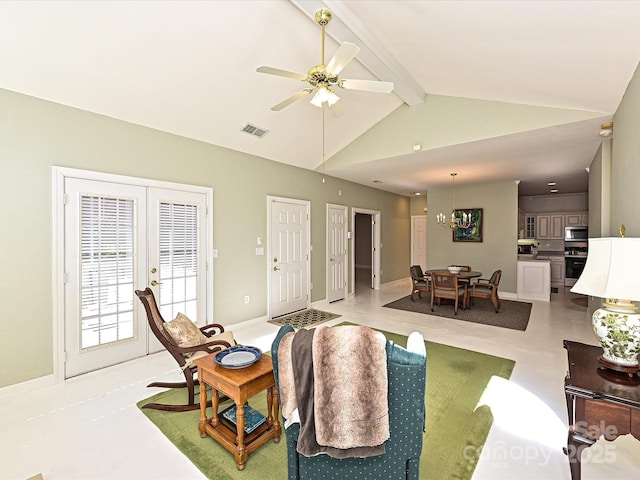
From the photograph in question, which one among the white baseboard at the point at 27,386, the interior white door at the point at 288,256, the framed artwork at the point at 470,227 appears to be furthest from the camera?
the framed artwork at the point at 470,227

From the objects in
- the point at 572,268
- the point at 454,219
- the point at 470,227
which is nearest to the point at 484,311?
the point at 454,219

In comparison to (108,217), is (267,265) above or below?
below

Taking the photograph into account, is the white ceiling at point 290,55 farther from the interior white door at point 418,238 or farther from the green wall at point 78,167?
the interior white door at point 418,238

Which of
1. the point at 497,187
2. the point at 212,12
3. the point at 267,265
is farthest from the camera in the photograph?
the point at 497,187

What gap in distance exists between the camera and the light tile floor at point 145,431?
6.07 feet

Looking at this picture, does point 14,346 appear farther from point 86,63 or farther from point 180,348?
point 86,63

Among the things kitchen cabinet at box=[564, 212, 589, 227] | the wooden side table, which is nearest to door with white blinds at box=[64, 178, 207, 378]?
the wooden side table

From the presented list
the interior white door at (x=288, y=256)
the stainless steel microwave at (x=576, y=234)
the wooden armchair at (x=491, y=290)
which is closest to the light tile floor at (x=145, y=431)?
the wooden armchair at (x=491, y=290)

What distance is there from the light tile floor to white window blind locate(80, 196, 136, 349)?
18.1 inches

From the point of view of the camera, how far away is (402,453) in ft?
4.50

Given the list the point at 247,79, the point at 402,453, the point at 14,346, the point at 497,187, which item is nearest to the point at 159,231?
the point at 14,346

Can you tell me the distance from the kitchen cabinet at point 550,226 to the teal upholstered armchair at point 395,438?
9691 millimetres

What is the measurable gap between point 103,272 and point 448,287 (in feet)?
17.6

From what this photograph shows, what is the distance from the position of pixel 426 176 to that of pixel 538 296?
3.67 m
